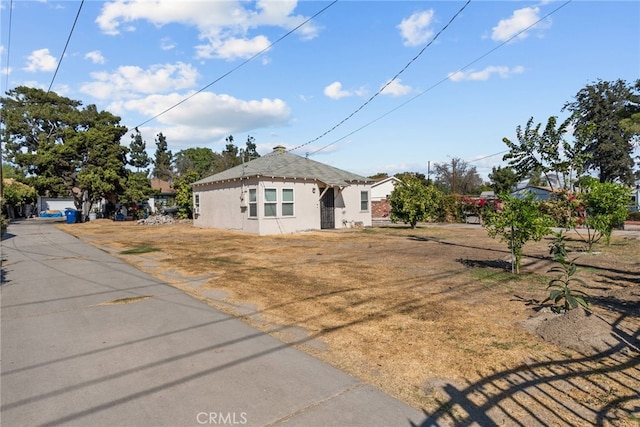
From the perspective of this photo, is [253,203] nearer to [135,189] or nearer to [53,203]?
[135,189]

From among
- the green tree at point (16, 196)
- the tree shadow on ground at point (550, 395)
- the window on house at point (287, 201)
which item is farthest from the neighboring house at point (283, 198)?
the green tree at point (16, 196)

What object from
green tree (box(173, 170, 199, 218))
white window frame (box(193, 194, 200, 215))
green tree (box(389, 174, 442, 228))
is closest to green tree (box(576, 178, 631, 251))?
green tree (box(389, 174, 442, 228))

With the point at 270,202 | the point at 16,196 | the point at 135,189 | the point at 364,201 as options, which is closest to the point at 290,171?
the point at 270,202

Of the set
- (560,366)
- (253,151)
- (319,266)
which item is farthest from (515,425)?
(253,151)

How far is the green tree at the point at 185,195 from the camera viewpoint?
3005cm

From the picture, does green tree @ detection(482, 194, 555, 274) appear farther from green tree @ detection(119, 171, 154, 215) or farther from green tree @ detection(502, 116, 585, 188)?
green tree @ detection(119, 171, 154, 215)

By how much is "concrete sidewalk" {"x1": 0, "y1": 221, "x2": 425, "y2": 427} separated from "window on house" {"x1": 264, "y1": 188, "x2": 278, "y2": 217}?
39.2 ft

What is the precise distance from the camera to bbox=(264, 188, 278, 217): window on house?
18.0 meters

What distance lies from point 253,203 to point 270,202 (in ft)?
2.84

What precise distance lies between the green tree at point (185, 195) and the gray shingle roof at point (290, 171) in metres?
8.18

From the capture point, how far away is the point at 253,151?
3031 inches

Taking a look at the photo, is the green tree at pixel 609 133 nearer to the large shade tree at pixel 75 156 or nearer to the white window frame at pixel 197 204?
the white window frame at pixel 197 204

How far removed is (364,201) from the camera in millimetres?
23484

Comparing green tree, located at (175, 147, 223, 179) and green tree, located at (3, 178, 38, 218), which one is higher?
green tree, located at (175, 147, 223, 179)
